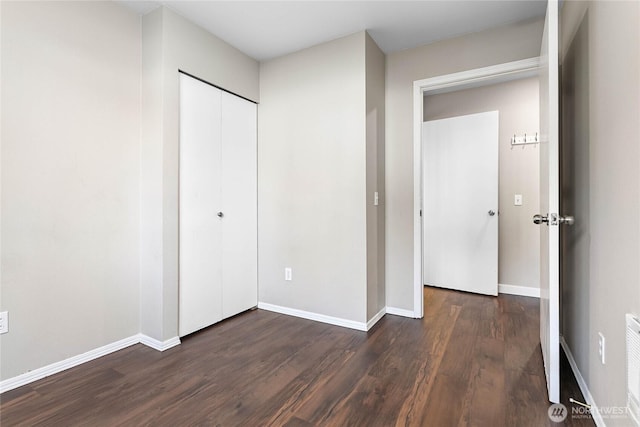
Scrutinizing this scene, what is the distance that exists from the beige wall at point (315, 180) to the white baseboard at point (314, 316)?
3 centimetres

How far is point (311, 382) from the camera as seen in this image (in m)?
1.78

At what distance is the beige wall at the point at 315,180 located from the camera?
256cm

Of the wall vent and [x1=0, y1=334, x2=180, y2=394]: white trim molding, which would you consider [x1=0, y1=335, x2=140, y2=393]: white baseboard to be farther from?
the wall vent

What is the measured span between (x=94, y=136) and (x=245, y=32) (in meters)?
1.39

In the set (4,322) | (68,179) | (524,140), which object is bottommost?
(4,322)

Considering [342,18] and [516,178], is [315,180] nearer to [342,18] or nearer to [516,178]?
[342,18]

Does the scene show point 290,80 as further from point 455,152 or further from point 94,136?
point 455,152

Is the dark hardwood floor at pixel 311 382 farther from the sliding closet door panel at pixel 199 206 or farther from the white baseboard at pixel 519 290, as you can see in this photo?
the white baseboard at pixel 519 290

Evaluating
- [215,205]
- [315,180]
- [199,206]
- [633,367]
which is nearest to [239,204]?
[215,205]

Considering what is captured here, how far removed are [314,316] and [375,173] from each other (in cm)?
136

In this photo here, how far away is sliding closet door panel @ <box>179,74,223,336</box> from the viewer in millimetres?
2371

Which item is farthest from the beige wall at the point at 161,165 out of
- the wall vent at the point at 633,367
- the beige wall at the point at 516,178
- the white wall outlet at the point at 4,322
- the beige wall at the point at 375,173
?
the beige wall at the point at 516,178

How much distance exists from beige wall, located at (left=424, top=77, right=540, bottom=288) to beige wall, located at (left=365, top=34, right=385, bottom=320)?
1599mm

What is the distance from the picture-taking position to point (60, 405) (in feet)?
5.20
